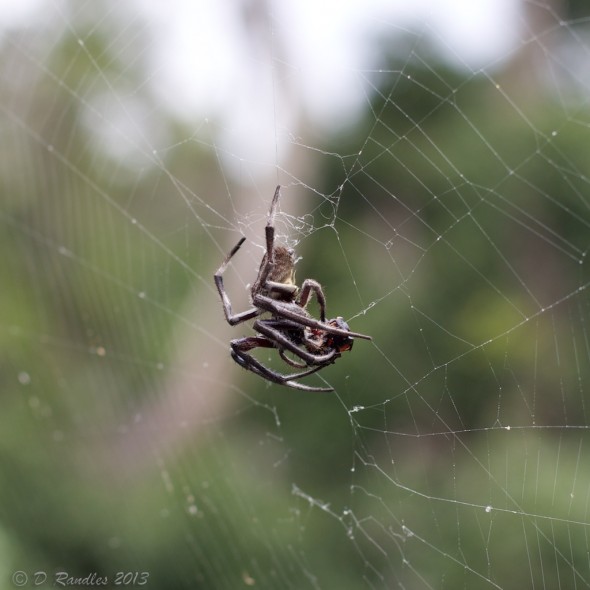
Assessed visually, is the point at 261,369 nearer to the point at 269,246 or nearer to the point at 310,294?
the point at 310,294

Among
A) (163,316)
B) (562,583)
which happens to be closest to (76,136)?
(163,316)

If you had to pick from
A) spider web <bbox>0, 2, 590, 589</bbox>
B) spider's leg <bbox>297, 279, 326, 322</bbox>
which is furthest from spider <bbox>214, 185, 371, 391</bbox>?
spider web <bbox>0, 2, 590, 589</bbox>

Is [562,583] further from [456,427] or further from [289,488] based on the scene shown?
[456,427]

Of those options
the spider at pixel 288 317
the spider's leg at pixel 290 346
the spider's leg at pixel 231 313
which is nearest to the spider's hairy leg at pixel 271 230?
the spider at pixel 288 317

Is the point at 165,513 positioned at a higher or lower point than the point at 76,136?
lower

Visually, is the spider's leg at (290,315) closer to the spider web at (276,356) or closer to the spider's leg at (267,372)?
the spider's leg at (267,372)

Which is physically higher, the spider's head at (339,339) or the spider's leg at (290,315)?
the spider's leg at (290,315)

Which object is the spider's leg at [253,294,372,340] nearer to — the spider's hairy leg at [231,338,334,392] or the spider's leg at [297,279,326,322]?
the spider's leg at [297,279,326,322]
